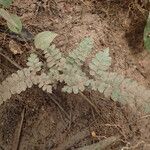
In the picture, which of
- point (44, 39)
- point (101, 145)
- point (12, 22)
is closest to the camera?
point (12, 22)

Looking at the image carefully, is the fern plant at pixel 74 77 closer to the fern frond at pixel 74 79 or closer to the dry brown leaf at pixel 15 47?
the fern frond at pixel 74 79

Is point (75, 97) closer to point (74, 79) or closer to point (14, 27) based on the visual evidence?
point (74, 79)

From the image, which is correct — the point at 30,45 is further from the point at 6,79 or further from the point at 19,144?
the point at 19,144

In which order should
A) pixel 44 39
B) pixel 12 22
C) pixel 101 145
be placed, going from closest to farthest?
pixel 12 22
pixel 44 39
pixel 101 145

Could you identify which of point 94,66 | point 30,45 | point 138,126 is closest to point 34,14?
point 30,45

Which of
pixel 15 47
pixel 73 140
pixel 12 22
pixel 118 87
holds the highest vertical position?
pixel 12 22

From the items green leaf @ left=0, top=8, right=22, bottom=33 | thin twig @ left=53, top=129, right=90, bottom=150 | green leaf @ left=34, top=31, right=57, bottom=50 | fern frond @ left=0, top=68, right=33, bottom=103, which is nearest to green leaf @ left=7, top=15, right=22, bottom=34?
green leaf @ left=0, top=8, right=22, bottom=33

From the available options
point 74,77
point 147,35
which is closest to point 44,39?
point 74,77

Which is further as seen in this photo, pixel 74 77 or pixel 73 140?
pixel 73 140

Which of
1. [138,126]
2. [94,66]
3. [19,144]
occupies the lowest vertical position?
[19,144]
